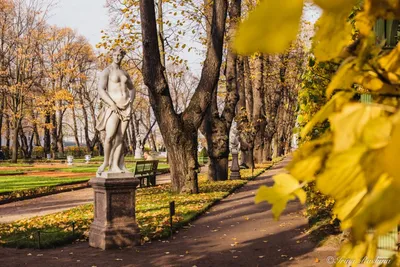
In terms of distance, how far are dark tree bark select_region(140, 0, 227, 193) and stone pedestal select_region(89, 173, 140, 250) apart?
5387mm

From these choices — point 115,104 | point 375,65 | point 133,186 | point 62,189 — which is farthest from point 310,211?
point 62,189

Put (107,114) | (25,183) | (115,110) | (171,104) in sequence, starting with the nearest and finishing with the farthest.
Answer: (115,110)
(107,114)
(171,104)
(25,183)

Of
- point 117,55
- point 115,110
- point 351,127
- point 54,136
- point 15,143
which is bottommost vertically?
point 351,127

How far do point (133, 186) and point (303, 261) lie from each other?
3567mm

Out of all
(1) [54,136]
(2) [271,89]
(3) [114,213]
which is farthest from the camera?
(1) [54,136]

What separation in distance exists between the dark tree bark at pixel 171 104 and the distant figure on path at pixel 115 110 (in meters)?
4.03

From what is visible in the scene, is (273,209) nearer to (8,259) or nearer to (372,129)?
(372,129)

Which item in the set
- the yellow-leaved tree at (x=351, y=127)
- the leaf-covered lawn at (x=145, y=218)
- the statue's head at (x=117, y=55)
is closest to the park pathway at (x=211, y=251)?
the leaf-covered lawn at (x=145, y=218)

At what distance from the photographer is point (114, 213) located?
29.0 ft

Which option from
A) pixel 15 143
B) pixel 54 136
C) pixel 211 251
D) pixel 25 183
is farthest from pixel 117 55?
pixel 54 136

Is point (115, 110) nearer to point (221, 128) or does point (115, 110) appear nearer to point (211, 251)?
point (211, 251)

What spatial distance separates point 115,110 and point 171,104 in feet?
17.5

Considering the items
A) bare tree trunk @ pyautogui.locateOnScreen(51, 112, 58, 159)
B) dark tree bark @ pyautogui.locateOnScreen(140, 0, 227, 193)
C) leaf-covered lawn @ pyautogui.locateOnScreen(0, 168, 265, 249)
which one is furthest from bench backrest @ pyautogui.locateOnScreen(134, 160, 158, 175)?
bare tree trunk @ pyautogui.locateOnScreen(51, 112, 58, 159)

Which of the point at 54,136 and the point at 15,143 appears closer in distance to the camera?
the point at 15,143
